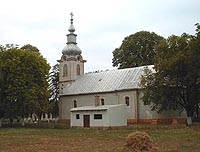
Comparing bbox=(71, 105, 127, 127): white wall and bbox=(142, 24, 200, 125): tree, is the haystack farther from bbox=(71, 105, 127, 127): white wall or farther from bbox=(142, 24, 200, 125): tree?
bbox=(71, 105, 127, 127): white wall

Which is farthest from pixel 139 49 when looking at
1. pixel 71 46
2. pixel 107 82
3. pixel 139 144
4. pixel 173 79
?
pixel 139 144

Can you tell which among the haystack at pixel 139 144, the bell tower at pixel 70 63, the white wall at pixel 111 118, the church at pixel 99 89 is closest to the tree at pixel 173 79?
the white wall at pixel 111 118

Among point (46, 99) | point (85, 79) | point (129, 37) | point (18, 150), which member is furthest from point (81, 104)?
point (18, 150)

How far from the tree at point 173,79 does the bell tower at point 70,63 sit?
68.9 ft

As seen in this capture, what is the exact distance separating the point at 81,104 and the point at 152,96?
692 inches

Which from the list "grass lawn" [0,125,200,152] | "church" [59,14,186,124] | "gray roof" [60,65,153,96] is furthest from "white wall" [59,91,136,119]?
Answer: "grass lawn" [0,125,200,152]

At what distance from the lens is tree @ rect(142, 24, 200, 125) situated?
1554 inches

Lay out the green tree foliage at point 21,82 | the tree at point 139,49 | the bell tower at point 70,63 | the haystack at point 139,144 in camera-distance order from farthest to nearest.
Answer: the bell tower at point 70,63, the tree at point 139,49, the green tree foliage at point 21,82, the haystack at point 139,144

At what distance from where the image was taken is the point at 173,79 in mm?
40188

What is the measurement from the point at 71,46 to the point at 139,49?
11194 mm

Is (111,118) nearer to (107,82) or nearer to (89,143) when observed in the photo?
(107,82)

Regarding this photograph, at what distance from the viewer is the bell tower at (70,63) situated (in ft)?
203

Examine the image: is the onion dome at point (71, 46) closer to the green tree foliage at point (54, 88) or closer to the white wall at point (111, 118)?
the green tree foliage at point (54, 88)

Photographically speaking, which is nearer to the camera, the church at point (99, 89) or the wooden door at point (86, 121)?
the wooden door at point (86, 121)
